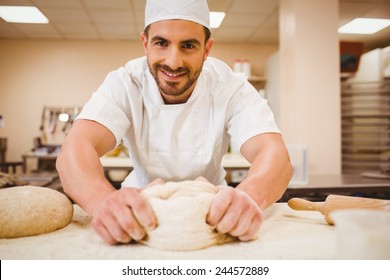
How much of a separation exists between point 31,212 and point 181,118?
607mm

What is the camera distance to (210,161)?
1.19 m

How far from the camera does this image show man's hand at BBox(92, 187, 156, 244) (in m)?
0.60

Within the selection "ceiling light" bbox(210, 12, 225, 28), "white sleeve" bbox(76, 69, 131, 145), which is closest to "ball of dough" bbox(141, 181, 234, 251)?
"white sleeve" bbox(76, 69, 131, 145)

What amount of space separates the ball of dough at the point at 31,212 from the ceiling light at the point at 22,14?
2.30 feet

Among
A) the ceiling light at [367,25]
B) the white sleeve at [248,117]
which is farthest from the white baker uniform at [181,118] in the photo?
the ceiling light at [367,25]

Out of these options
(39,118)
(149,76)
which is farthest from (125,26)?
(39,118)

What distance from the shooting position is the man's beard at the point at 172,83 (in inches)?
39.5

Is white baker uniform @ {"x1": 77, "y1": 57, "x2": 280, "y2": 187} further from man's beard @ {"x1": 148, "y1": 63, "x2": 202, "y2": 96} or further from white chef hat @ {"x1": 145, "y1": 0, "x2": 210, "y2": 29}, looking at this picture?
white chef hat @ {"x1": 145, "y1": 0, "x2": 210, "y2": 29}

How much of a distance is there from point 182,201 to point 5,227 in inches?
15.2

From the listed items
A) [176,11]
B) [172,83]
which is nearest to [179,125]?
[172,83]

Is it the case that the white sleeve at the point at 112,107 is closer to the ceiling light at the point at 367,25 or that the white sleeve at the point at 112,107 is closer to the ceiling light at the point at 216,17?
the ceiling light at the point at 216,17

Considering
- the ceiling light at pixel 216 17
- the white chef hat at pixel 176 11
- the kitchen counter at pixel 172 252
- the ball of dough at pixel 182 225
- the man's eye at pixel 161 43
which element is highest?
the ceiling light at pixel 216 17

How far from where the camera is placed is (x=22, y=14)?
1206mm
